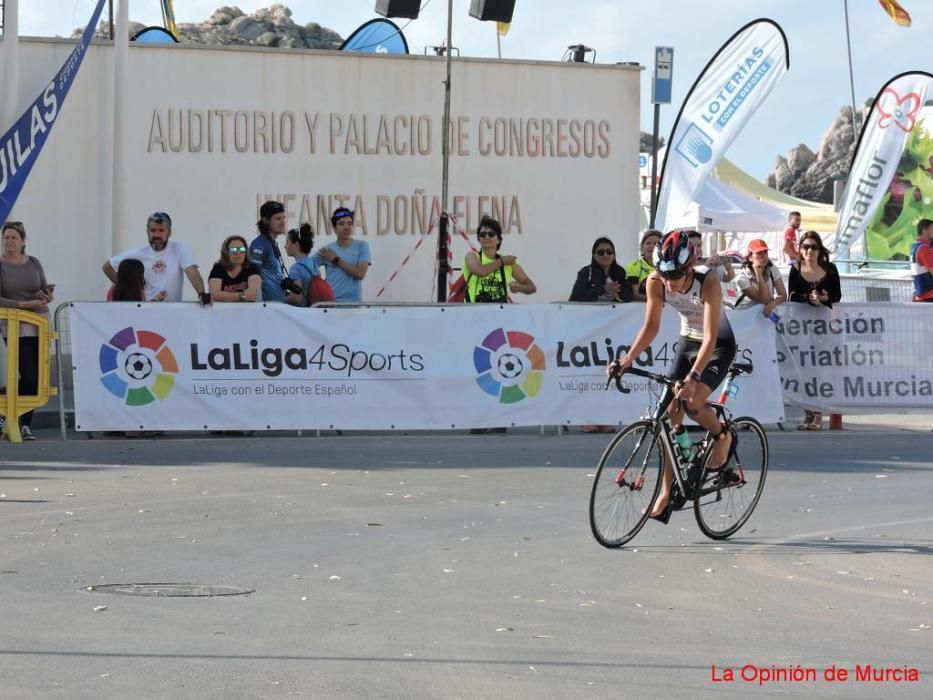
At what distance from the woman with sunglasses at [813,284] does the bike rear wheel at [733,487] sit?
275 inches

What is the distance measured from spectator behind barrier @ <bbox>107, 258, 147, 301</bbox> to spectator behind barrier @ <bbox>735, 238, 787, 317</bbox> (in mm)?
5695

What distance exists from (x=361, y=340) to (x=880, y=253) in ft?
109

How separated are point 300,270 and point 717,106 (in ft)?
44.1

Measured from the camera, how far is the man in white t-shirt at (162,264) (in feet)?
55.2

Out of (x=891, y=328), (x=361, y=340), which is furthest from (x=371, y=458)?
(x=891, y=328)

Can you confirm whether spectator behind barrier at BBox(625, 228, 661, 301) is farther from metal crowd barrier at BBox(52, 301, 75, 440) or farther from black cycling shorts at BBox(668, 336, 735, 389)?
black cycling shorts at BBox(668, 336, 735, 389)

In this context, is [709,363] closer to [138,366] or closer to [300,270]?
[138,366]

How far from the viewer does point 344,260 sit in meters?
17.9

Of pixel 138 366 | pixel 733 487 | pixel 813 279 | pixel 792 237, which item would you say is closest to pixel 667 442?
pixel 733 487

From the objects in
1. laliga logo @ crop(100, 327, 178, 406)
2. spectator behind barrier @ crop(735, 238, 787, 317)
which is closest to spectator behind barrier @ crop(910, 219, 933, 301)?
spectator behind barrier @ crop(735, 238, 787, 317)

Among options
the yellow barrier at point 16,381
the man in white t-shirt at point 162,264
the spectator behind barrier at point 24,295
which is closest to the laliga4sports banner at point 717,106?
the man in white t-shirt at point 162,264

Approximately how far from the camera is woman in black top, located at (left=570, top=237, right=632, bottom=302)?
57.2 ft

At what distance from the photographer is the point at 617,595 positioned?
28.0 feet

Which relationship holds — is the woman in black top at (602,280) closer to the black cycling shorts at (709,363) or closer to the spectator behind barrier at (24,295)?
the spectator behind barrier at (24,295)
